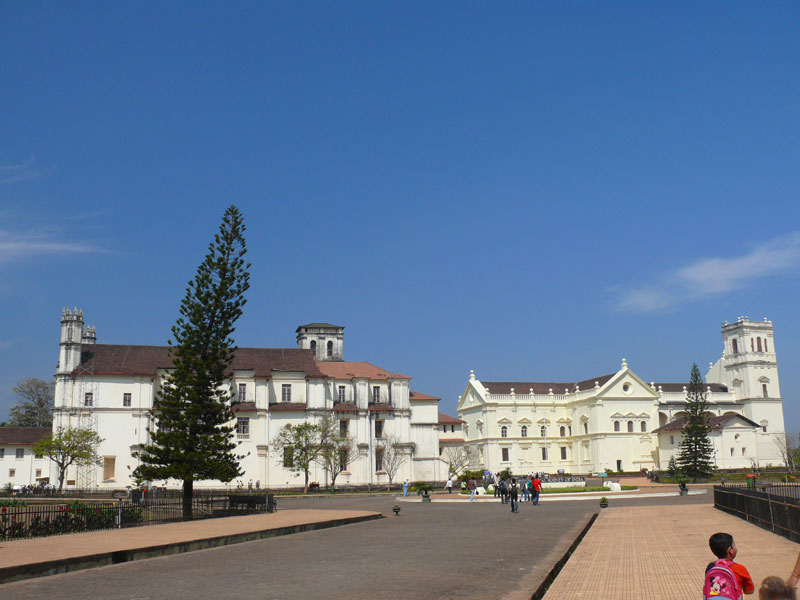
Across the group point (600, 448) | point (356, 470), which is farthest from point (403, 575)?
point (600, 448)

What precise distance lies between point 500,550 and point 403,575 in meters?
4.62

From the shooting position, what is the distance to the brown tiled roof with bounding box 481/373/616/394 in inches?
3578

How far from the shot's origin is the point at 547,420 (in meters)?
90.6

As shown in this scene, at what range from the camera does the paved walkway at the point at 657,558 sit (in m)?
11.7

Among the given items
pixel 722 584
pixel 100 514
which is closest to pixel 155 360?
pixel 100 514

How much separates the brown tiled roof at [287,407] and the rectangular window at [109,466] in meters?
14.0

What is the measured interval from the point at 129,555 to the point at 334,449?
46.4 meters

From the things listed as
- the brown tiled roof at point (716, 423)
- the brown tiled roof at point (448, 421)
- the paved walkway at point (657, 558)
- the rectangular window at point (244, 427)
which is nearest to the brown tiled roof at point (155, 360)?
the rectangular window at point (244, 427)

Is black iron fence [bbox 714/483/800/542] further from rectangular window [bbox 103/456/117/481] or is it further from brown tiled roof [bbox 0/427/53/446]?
brown tiled roof [bbox 0/427/53/446]

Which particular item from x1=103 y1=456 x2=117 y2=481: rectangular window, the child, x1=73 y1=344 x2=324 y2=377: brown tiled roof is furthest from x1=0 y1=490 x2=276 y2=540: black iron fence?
x1=73 y1=344 x2=324 y2=377: brown tiled roof

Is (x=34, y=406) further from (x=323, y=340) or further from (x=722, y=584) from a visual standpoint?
(x=722, y=584)

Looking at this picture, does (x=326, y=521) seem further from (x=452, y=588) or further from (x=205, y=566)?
(x=452, y=588)

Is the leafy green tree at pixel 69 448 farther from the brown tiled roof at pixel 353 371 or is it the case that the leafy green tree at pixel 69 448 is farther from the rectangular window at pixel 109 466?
the brown tiled roof at pixel 353 371

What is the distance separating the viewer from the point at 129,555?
54.6 feet
